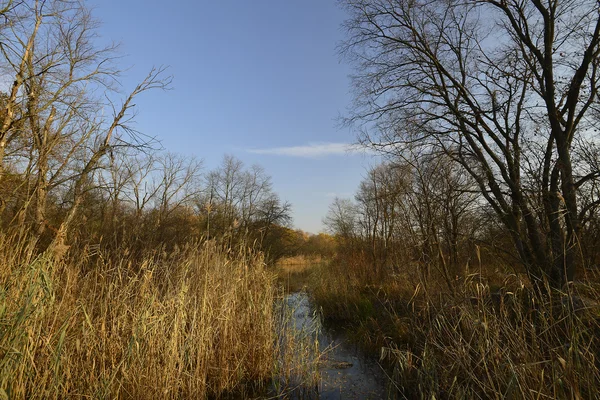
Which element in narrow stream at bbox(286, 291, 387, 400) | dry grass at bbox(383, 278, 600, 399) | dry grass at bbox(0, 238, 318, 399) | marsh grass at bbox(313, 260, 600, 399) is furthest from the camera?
narrow stream at bbox(286, 291, 387, 400)

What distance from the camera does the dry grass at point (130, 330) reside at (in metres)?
2.35

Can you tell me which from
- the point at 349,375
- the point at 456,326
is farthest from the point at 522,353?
the point at 349,375

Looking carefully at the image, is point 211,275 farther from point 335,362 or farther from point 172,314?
point 335,362

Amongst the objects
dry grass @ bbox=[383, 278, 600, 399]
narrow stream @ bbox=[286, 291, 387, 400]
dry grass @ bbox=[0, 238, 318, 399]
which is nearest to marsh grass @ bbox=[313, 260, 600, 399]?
dry grass @ bbox=[383, 278, 600, 399]

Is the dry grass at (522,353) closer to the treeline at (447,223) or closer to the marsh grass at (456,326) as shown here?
the marsh grass at (456,326)

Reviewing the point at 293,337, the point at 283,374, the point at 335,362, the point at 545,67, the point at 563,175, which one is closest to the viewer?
the point at 283,374

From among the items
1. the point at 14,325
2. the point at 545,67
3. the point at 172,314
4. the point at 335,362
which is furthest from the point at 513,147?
the point at 14,325

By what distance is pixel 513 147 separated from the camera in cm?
701

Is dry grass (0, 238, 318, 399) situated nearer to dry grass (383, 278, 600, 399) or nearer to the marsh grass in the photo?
the marsh grass

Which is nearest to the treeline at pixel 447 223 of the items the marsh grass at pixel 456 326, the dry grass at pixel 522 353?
the marsh grass at pixel 456 326

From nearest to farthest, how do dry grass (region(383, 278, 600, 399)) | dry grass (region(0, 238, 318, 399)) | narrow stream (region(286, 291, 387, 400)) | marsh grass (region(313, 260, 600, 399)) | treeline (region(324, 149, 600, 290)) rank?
dry grass (region(383, 278, 600, 399))
dry grass (region(0, 238, 318, 399))
marsh grass (region(313, 260, 600, 399))
narrow stream (region(286, 291, 387, 400))
treeline (region(324, 149, 600, 290))

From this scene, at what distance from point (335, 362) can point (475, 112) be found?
5921 millimetres

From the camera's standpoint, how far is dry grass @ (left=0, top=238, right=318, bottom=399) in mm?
2350

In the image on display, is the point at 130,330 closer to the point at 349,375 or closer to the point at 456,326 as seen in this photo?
the point at 456,326
